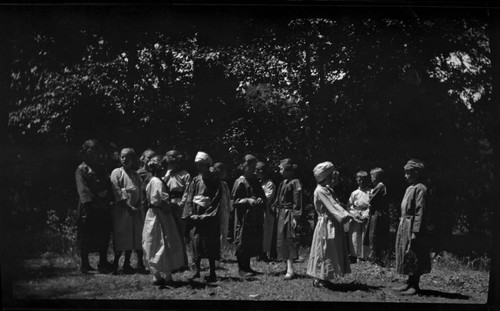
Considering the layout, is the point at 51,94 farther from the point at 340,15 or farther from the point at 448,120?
the point at 448,120

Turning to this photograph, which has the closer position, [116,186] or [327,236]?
[327,236]

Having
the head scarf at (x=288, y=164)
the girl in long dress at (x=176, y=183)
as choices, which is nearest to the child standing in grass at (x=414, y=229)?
the head scarf at (x=288, y=164)

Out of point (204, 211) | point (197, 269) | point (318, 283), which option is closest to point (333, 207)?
point (318, 283)

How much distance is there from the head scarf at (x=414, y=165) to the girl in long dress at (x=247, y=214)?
159 centimetres

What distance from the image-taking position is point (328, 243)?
731 centimetres

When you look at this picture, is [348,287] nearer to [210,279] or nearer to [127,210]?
[210,279]

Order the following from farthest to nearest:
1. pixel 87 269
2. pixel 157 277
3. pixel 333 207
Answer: pixel 87 269 → pixel 157 277 → pixel 333 207

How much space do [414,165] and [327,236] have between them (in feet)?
3.97

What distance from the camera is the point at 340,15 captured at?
7395 millimetres

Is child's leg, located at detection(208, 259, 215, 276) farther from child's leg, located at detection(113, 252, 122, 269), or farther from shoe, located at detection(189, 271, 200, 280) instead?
child's leg, located at detection(113, 252, 122, 269)

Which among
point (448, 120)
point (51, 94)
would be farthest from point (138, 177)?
point (448, 120)

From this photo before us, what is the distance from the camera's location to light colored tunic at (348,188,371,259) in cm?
740

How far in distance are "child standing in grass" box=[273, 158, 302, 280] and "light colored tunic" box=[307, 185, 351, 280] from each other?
0.72 ft

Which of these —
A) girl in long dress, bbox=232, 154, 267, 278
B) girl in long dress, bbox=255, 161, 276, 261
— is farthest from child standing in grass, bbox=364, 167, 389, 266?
girl in long dress, bbox=232, 154, 267, 278
